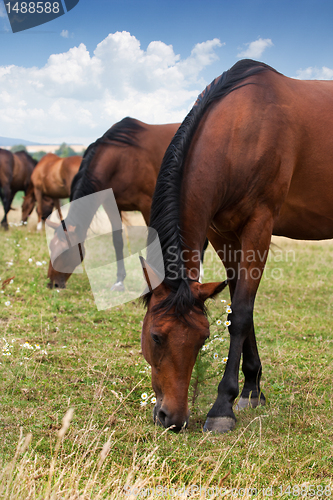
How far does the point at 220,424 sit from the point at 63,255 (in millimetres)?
4378

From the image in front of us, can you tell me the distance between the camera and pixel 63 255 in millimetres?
6590

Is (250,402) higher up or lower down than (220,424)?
lower down

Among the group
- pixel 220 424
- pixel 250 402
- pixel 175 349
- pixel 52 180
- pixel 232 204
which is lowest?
pixel 250 402

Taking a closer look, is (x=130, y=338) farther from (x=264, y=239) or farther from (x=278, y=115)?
(x=278, y=115)

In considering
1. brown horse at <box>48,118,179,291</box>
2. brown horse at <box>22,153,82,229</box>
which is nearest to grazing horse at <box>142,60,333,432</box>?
brown horse at <box>48,118,179,291</box>

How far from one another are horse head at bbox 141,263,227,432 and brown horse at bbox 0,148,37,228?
12.0 m

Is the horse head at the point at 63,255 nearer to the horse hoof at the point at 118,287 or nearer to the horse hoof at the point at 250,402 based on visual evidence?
the horse hoof at the point at 118,287

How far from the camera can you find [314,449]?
263 cm

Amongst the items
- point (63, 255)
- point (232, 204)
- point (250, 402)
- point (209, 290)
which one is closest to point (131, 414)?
point (250, 402)

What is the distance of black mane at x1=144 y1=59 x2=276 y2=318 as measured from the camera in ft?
8.44

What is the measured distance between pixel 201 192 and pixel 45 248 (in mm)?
7159

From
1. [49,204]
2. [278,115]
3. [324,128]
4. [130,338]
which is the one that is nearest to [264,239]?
[278,115]

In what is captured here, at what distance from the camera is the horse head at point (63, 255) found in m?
6.46

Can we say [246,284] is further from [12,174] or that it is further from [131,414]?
[12,174]
